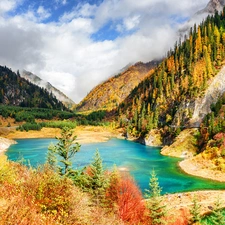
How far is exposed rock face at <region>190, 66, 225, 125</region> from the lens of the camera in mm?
126500

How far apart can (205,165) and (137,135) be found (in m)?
91.1

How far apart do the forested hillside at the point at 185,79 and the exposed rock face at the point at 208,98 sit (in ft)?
8.65

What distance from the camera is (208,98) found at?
427ft

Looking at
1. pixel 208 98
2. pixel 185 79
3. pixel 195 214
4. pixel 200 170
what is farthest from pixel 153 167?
pixel 185 79

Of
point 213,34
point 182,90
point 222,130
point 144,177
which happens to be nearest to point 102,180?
point 144,177

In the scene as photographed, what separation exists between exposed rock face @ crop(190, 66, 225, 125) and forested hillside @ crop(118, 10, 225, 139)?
264 centimetres

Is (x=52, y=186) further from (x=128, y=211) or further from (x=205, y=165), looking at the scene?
(x=205, y=165)

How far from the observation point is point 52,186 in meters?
21.2

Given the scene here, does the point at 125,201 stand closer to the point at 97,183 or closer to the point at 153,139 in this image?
the point at 97,183

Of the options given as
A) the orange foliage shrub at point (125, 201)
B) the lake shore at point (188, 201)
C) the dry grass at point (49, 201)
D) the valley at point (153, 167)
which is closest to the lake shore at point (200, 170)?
the valley at point (153, 167)

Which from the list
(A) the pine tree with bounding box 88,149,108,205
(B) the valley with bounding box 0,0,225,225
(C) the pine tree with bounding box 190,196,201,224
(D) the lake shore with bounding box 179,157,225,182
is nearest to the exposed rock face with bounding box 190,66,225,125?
(B) the valley with bounding box 0,0,225,225

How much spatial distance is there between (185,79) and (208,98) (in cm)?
3109

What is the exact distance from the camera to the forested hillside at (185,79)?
447 ft

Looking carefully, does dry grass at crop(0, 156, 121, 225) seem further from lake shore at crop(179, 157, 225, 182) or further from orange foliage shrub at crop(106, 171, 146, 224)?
lake shore at crop(179, 157, 225, 182)
